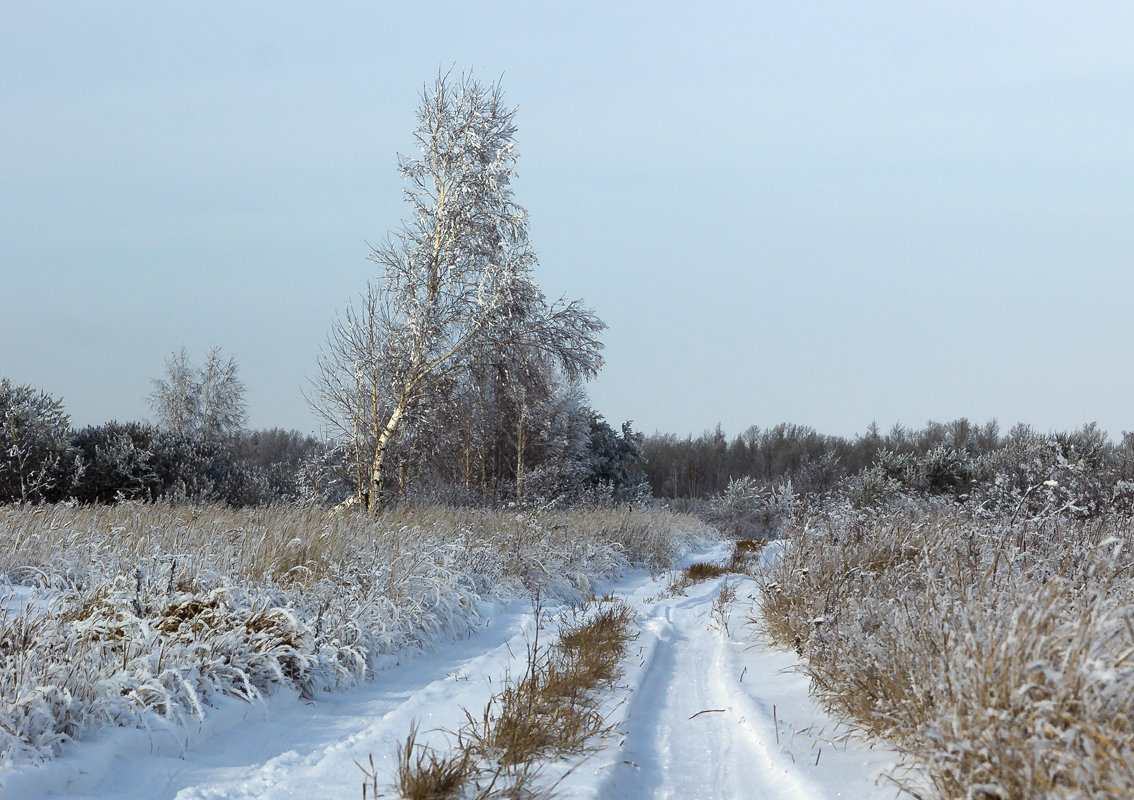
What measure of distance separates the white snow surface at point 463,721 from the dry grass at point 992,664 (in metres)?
0.34

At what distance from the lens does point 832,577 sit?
6141 mm

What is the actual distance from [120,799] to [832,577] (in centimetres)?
501

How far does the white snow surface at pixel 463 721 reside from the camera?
3.41 metres

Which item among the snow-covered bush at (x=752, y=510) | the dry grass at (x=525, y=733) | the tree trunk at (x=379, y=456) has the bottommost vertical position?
the snow-covered bush at (x=752, y=510)

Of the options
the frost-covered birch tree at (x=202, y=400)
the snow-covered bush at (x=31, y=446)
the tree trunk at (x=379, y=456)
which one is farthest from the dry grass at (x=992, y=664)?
the frost-covered birch tree at (x=202, y=400)

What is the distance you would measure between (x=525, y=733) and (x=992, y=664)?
212cm

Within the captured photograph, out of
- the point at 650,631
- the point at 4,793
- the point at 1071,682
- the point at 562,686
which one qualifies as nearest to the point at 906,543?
the point at 650,631

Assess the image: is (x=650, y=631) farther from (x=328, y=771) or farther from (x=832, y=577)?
(x=328, y=771)

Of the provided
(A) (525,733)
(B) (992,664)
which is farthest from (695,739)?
(B) (992,664)

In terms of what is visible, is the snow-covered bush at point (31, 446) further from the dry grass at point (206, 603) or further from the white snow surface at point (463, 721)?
the white snow surface at point (463, 721)

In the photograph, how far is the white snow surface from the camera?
3412mm

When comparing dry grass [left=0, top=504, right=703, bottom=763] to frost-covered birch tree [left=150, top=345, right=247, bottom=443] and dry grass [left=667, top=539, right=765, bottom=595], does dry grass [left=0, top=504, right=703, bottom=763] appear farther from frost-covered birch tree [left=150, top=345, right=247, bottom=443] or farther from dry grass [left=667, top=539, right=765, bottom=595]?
frost-covered birch tree [left=150, top=345, right=247, bottom=443]

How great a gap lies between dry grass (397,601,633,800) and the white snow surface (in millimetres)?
120

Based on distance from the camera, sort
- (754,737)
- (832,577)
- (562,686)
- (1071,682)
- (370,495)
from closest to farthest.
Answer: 1. (1071,682)
2. (754,737)
3. (562,686)
4. (832,577)
5. (370,495)
